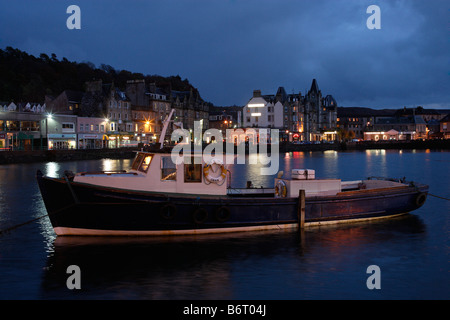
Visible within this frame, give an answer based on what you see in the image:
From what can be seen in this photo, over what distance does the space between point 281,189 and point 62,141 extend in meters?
67.8

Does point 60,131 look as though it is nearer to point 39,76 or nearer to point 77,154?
point 77,154

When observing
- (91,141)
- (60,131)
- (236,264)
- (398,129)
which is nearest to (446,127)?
(398,129)

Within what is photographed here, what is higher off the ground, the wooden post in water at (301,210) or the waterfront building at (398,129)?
the waterfront building at (398,129)

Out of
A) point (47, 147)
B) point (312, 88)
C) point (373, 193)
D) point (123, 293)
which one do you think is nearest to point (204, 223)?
point (123, 293)

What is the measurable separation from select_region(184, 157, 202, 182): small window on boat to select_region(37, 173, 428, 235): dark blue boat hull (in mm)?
932

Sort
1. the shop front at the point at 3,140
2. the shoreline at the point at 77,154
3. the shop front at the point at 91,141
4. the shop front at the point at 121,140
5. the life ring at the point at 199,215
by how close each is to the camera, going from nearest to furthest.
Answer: the life ring at the point at 199,215
the shoreline at the point at 77,154
the shop front at the point at 3,140
the shop front at the point at 91,141
the shop front at the point at 121,140

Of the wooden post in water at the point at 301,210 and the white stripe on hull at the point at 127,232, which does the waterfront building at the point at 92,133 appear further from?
the wooden post in water at the point at 301,210

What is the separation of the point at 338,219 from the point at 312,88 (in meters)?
135

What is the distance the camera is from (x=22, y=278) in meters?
14.7

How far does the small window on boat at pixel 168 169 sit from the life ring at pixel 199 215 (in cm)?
171

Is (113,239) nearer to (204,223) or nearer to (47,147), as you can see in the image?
(204,223)

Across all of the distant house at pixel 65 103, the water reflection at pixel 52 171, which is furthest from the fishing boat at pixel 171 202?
the distant house at pixel 65 103

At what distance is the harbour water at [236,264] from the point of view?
13.8 m

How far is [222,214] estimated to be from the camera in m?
18.5
